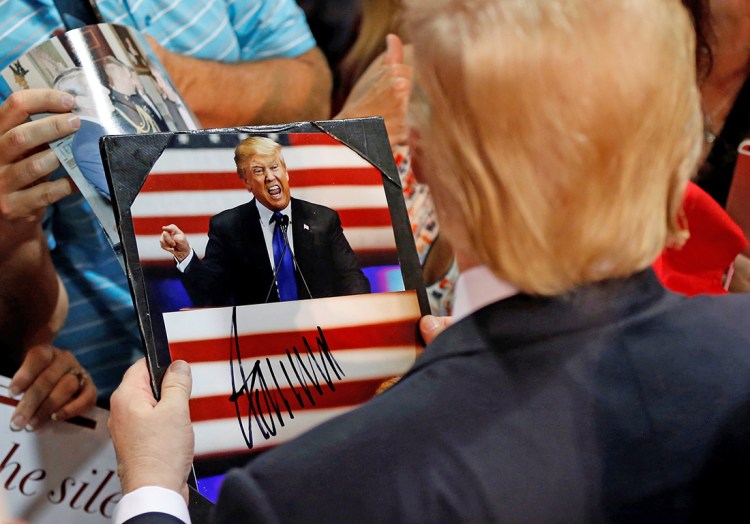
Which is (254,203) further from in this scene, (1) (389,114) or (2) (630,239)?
(1) (389,114)

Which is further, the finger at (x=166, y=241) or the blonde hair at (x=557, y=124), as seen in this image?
the finger at (x=166, y=241)

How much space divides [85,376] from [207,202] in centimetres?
58

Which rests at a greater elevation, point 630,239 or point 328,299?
point 630,239

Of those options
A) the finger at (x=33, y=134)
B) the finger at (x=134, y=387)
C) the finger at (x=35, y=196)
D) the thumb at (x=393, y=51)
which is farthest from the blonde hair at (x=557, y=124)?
the thumb at (x=393, y=51)

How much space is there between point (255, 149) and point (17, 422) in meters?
0.67

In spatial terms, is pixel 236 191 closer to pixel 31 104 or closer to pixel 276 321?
pixel 276 321

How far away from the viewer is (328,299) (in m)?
0.89

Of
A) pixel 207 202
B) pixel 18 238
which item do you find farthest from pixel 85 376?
pixel 207 202

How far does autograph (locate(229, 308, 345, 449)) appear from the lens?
835 millimetres

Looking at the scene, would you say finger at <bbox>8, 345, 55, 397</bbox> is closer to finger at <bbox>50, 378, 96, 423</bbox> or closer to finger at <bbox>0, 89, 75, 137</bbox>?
finger at <bbox>50, 378, 96, 423</bbox>

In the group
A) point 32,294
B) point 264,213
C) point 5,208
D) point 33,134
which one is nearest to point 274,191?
point 264,213

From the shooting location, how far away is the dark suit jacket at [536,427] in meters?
0.57

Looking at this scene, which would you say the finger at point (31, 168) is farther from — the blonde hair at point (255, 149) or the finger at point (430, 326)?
the finger at point (430, 326)

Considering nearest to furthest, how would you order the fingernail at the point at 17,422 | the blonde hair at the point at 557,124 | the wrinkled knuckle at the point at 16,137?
the blonde hair at the point at 557,124
the wrinkled knuckle at the point at 16,137
the fingernail at the point at 17,422
